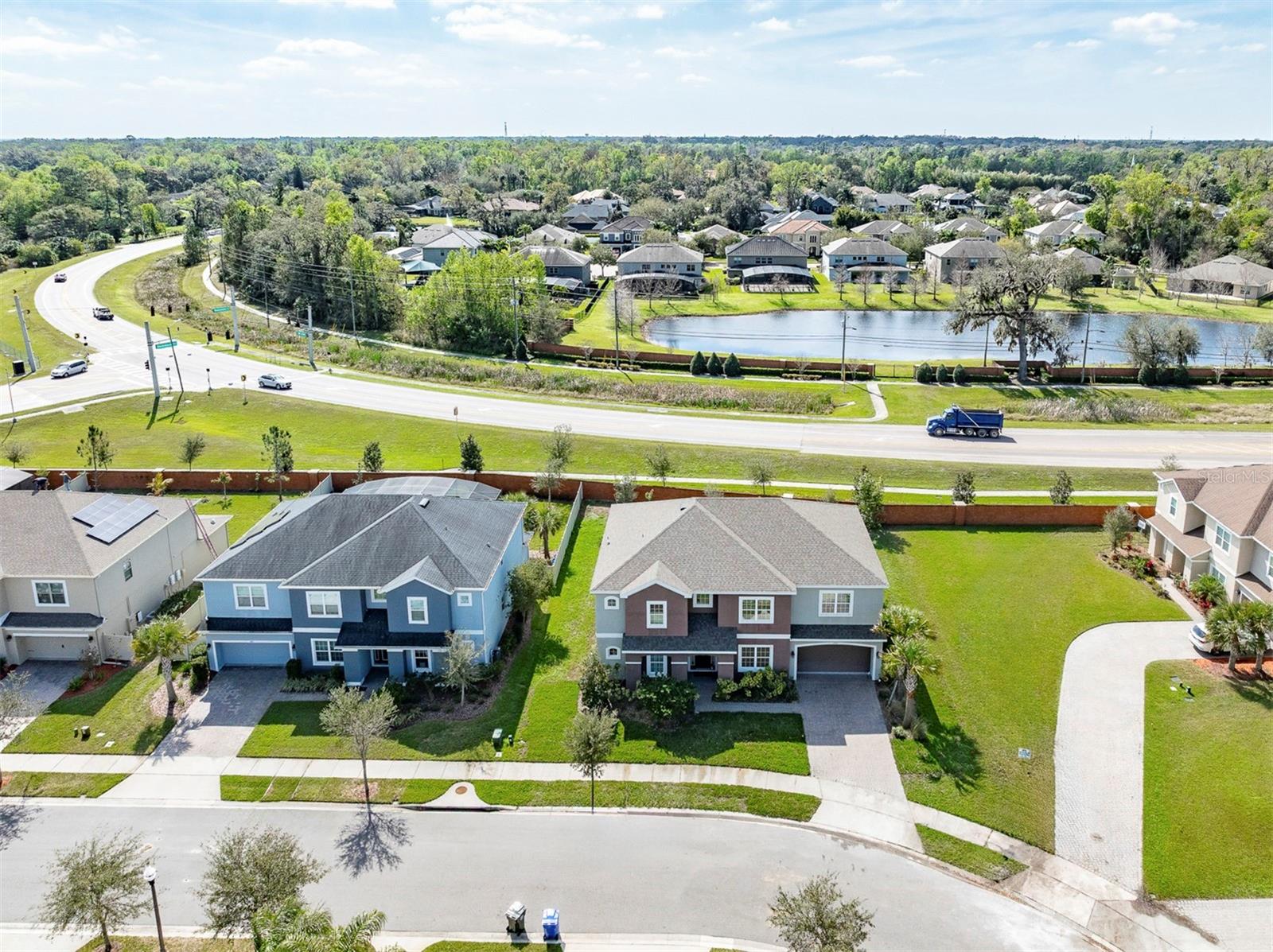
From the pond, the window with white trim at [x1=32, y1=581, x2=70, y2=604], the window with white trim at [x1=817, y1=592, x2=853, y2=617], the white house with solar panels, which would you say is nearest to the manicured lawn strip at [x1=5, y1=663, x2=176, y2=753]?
the white house with solar panels

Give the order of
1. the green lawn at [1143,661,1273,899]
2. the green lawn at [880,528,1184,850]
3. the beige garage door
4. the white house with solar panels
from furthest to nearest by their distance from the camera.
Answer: the white house with solar panels, the beige garage door, the green lawn at [880,528,1184,850], the green lawn at [1143,661,1273,899]

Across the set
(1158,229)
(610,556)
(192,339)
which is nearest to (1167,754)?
(610,556)

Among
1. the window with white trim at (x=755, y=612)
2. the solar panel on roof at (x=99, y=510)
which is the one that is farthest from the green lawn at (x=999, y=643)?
the solar panel on roof at (x=99, y=510)

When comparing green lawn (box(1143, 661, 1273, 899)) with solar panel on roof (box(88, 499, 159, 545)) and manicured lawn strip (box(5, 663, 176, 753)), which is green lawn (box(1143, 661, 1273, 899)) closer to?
manicured lawn strip (box(5, 663, 176, 753))

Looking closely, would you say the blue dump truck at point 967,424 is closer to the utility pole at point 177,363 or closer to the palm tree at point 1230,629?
the palm tree at point 1230,629

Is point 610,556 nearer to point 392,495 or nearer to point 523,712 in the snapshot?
point 523,712

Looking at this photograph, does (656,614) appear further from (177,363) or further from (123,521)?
(177,363)

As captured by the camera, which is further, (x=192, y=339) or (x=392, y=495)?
(x=192, y=339)
